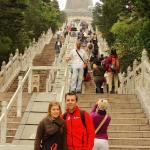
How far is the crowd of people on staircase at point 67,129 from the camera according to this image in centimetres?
770

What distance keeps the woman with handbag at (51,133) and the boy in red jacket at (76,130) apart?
315 millimetres

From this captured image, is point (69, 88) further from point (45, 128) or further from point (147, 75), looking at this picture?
point (45, 128)

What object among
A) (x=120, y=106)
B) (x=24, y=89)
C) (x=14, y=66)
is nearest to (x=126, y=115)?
(x=120, y=106)

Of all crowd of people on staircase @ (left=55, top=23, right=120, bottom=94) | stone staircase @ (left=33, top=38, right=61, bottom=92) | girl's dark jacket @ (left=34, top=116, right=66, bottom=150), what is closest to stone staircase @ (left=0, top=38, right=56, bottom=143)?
stone staircase @ (left=33, top=38, right=61, bottom=92)

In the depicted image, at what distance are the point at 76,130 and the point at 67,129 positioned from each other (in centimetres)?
15

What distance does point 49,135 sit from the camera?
7684mm

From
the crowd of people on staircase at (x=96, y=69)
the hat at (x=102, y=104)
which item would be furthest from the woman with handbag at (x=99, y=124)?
the crowd of people on staircase at (x=96, y=69)

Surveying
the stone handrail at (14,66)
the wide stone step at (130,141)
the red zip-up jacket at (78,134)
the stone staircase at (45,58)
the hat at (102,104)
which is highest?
the hat at (102,104)

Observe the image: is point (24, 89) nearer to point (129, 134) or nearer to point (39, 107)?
point (39, 107)

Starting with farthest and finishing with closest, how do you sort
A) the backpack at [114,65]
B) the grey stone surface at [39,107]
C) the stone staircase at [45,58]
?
the stone staircase at [45,58] < the backpack at [114,65] < the grey stone surface at [39,107]

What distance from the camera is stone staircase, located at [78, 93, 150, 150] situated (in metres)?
13.4

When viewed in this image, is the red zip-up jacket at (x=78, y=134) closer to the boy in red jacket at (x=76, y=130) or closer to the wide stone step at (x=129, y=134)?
the boy in red jacket at (x=76, y=130)

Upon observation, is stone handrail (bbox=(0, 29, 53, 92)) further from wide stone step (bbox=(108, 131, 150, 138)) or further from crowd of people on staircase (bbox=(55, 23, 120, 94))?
wide stone step (bbox=(108, 131, 150, 138))

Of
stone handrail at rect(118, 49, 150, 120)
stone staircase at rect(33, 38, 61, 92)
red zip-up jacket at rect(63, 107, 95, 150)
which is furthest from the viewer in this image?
stone staircase at rect(33, 38, 61, 92)
